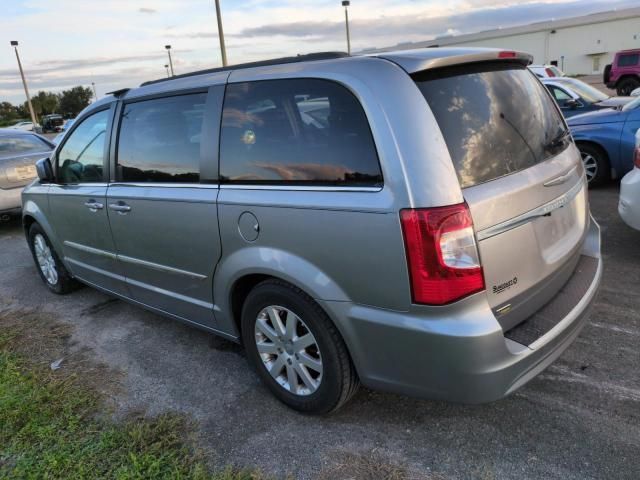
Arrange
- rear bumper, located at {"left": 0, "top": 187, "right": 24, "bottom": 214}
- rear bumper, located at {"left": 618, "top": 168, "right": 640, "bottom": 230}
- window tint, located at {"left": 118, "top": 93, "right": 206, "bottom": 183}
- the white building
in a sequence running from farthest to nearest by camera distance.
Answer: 1. the white building
2. rear bumper, located at {"left": 0, "top": 187, "right": 24, "bottom": 214}
3. rear bumper, located at {"left": 618, "top": 168, "right": 640, "bottom": 230}
4. window tint, located at {"left": 118, "top": 93, "right": 206, "bottom": 183}

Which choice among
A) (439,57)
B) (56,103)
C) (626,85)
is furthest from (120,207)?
(56,103)

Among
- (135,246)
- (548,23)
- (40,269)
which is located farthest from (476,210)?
(548,23)

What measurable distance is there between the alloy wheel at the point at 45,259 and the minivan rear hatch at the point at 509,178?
416 centimetres

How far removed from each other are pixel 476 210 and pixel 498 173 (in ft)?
0.97

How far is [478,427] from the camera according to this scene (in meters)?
2.65

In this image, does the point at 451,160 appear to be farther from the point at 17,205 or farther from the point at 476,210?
the point at 17,205

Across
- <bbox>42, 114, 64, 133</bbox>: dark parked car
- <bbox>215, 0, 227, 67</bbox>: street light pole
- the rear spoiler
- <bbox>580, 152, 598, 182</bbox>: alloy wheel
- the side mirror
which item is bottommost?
<bbox>42, 114, 64, 133</bbox>: dark parked car

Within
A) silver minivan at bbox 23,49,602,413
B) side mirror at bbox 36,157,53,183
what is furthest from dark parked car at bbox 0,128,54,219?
silver minivan at bbox 23,49,602,413

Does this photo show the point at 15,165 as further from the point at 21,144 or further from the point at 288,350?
the point at 288,350

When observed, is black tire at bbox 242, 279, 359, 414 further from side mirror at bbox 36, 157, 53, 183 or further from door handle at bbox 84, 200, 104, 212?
side mirror at bbox 36, 157, 53, 183

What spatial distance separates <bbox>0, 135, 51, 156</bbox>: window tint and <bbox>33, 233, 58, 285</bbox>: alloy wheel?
376 centimetres

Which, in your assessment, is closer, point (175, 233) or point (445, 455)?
point (445, 455)

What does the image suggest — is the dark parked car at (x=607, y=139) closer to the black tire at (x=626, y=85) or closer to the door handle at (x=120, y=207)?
the door handle at (x=120, y=207)

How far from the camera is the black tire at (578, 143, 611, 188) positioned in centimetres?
698
